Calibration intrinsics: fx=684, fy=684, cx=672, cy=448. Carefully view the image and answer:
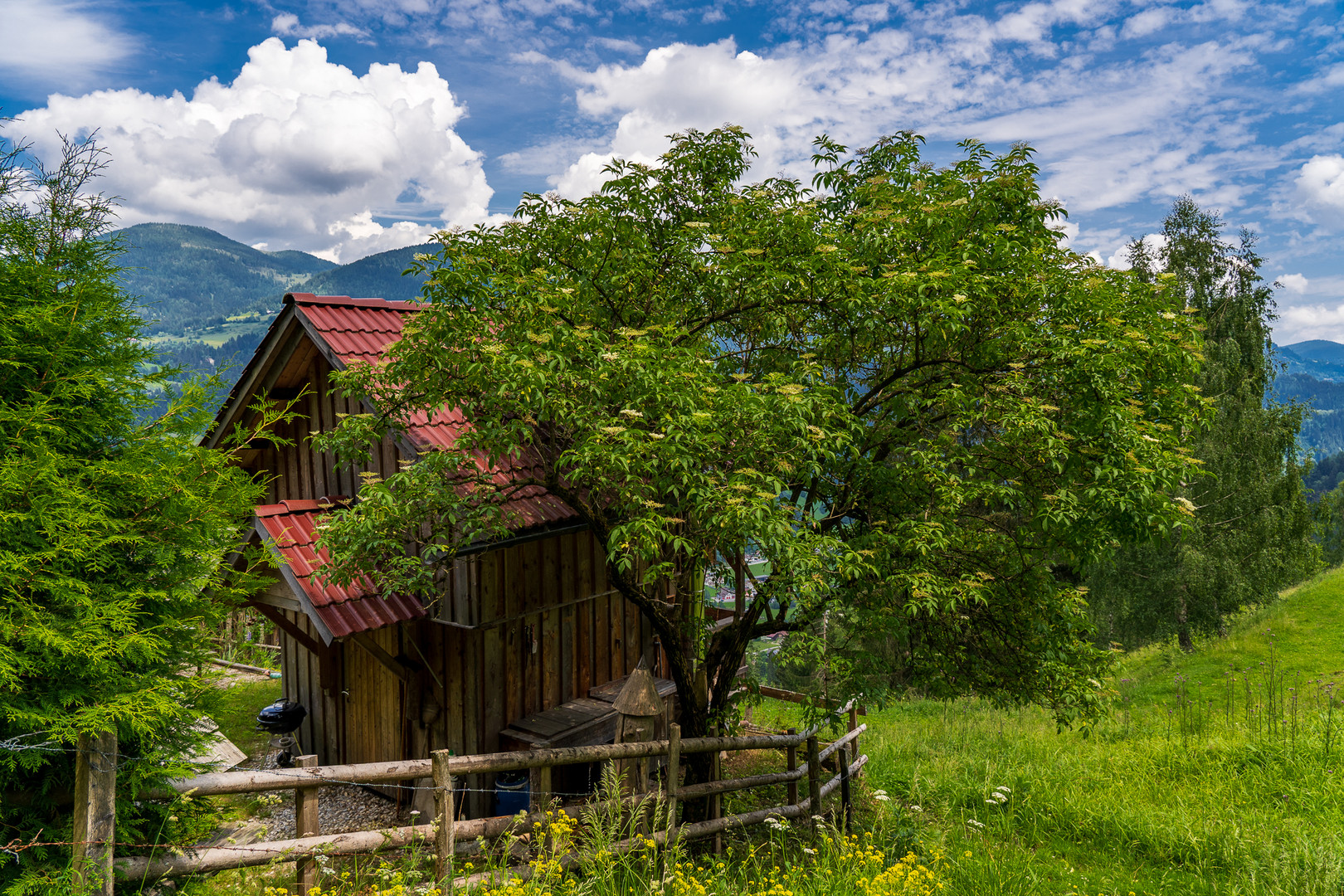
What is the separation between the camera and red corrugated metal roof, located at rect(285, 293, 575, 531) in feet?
25.8

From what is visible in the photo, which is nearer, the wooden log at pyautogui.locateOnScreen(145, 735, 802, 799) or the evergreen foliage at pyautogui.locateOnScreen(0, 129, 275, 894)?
the evergreen foliage at pyautogui.locateOnScreen(0, 129, 275, 894)

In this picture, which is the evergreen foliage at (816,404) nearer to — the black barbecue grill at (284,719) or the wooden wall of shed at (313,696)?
the wooden wall of shed at (313,696)

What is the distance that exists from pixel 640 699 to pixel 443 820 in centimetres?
328

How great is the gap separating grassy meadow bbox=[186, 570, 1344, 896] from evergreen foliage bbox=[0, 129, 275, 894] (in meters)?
1.13

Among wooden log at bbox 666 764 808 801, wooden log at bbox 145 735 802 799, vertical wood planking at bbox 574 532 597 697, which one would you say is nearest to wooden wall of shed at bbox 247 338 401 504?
vertical wood planking at bbox 574 532 597 697

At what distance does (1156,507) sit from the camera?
571 cm

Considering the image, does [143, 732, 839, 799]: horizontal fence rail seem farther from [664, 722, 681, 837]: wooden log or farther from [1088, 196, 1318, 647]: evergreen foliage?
[1088, 196, 1318, 647]: evergreen foliage

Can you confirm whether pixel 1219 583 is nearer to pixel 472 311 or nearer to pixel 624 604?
pixel 624 604

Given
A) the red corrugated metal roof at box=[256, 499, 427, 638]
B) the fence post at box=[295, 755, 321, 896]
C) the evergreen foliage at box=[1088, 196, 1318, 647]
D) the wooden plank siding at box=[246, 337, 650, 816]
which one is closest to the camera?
the fence post at box=[295, 755, 321, 896]

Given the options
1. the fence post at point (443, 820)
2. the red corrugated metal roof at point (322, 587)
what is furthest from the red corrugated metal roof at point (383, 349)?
the fence post at point (443, 820)

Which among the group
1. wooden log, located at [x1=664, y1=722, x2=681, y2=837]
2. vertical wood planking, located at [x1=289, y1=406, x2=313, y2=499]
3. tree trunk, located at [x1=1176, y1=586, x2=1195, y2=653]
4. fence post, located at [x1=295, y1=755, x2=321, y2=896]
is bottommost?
tree trunk, located at [x1=1176, y1=586, x2=1195, y2=653]

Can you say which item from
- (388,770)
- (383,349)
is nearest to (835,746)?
(388,770)

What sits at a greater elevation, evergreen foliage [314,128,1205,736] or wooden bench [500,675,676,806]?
evergreen foliage [314,128,1205,736]

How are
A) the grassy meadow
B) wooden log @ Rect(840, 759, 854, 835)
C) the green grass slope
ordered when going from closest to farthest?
the grassy meadow, the green grass slope, wooden log @ Rect(840, 759, 854, 835)
